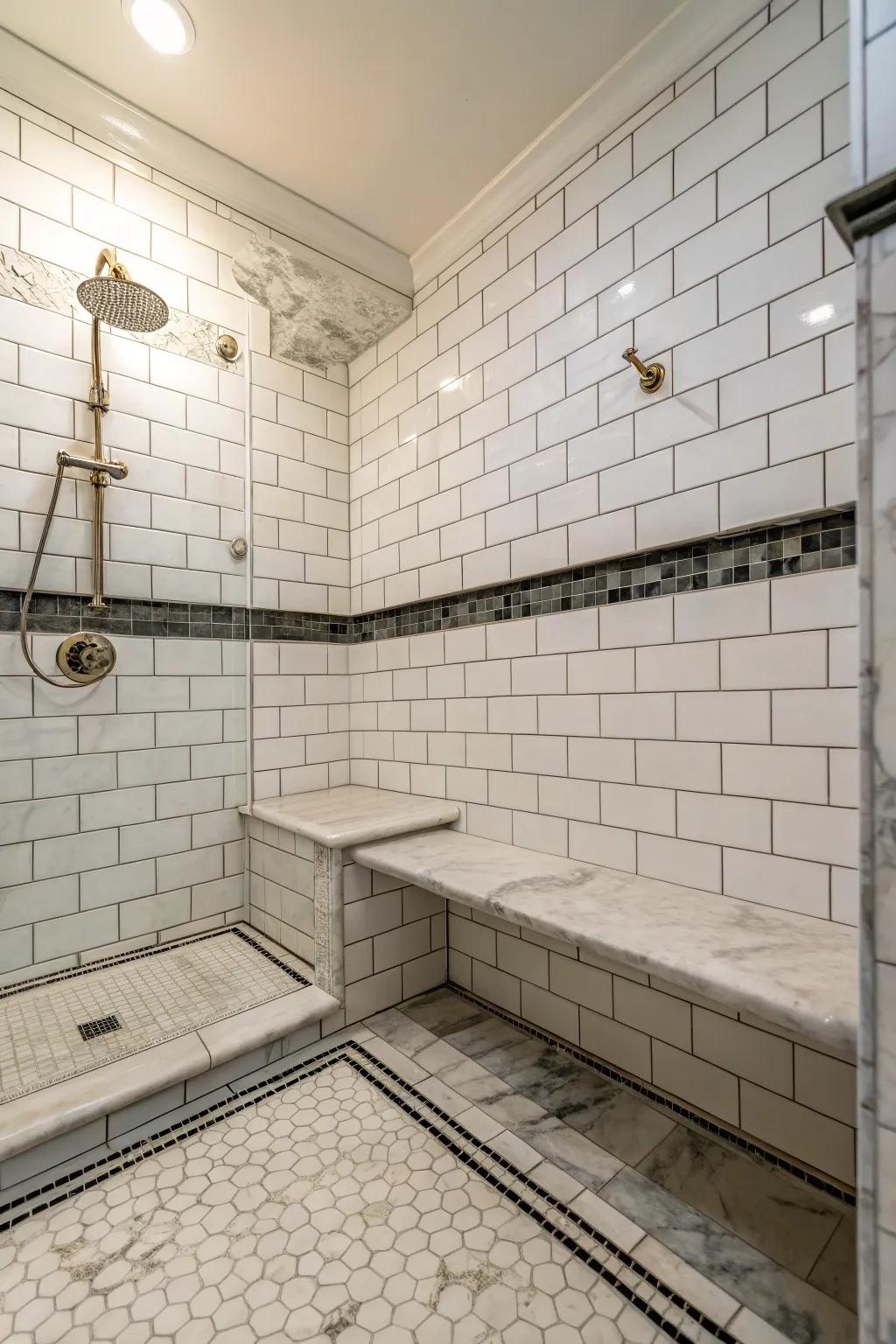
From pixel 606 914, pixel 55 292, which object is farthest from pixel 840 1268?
pixel 55 292

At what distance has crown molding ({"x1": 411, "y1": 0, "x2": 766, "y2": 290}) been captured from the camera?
1329mm

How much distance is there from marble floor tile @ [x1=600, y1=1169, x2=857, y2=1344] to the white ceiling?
254 centimetres

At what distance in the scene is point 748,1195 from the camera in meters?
1.13

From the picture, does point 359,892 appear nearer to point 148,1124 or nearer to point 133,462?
point 148,1124

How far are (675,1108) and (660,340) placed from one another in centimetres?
179

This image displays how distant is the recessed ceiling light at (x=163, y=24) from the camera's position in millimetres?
1418

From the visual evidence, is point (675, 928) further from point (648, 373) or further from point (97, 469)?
point (97, 469)

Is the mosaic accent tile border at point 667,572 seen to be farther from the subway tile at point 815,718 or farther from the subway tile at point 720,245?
the subway tile at point 720,245

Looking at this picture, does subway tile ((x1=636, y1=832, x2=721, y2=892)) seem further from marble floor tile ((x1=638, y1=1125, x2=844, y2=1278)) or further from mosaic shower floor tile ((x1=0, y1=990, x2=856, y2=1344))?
mosaic shower floor tile ((x1=0, y1=990, x2=856, y2=1344))

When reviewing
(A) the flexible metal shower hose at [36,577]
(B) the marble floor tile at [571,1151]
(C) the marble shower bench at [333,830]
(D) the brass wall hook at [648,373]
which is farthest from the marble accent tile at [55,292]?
(B) the marble floor tile at [571,1151]

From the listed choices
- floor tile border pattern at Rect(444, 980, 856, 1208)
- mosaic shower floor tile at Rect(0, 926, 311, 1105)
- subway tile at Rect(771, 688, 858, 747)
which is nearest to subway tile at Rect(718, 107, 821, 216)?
subway tile at Rect(771, 688, 858, 747)

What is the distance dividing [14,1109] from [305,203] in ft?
8.52

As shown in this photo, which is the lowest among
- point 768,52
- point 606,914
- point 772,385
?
point 606,914

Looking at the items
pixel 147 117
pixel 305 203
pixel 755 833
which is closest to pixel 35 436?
pixel 147 117
